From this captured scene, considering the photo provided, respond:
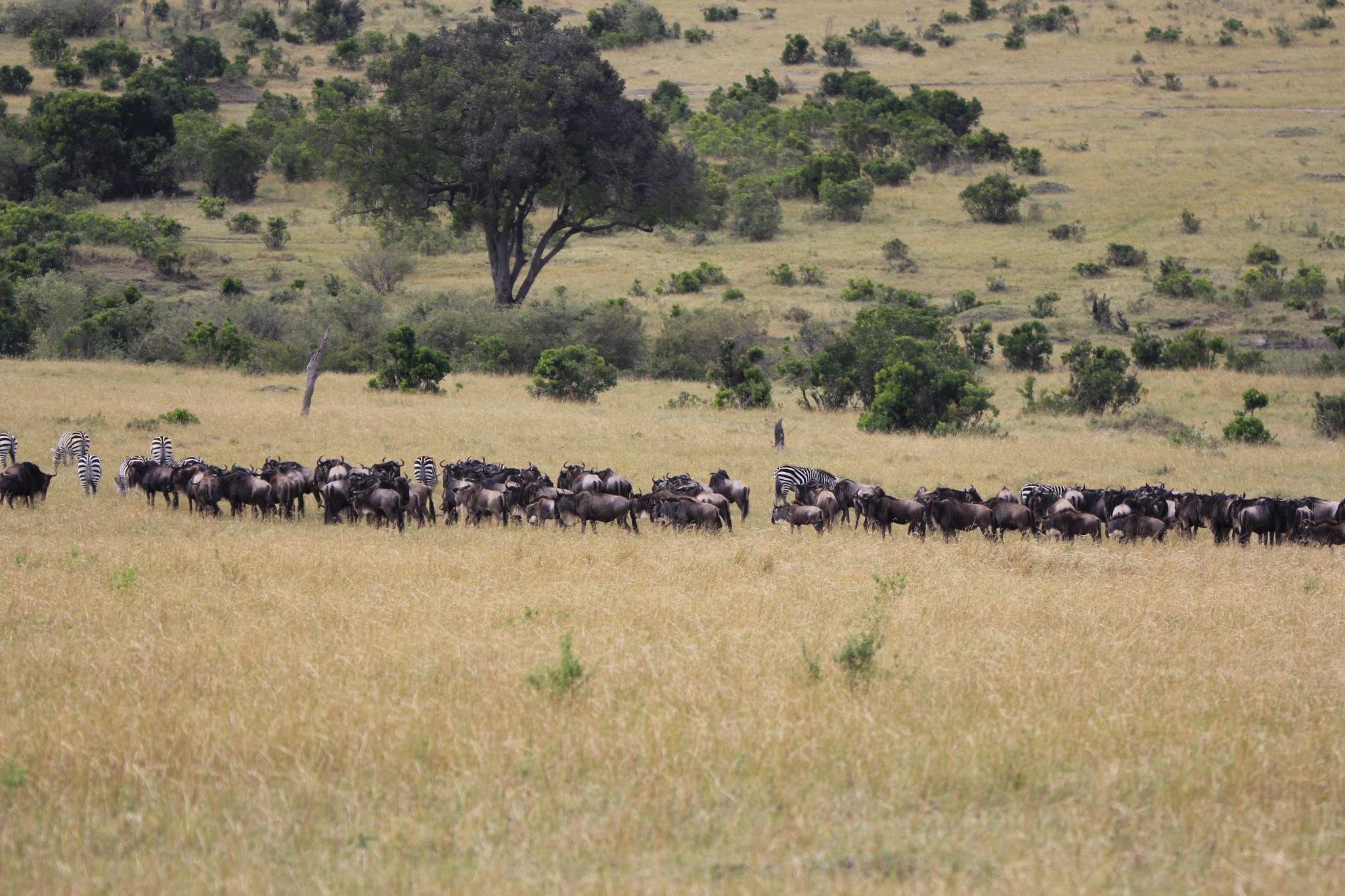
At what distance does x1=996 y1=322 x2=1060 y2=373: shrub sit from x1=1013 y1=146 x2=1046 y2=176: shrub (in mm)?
30752

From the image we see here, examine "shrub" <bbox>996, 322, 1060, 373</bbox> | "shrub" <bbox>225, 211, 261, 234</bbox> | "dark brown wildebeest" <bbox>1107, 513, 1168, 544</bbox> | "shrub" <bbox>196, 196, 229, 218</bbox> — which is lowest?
"dark brown wildebeest" <bbox>1107, 513, 1168, 544</bbox>

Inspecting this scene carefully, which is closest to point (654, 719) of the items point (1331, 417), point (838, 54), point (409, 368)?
point (409, 368)

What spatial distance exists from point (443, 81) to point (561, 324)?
12.2 metres

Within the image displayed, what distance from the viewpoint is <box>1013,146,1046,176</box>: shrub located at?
224 feet

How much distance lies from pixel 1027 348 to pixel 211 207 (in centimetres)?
4370

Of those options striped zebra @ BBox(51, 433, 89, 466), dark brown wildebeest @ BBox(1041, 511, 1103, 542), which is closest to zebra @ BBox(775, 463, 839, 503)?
dark brown wildebeest @ BBox(1041, 511, 1103, 542)

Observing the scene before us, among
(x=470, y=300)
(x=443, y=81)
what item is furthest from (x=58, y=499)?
(x=443, y=81)

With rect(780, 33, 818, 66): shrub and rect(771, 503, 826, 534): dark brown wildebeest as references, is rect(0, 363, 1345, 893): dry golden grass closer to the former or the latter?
rect(771, 503, 826, 534): dark brown wildebeest

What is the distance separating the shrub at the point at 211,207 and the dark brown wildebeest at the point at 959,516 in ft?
180

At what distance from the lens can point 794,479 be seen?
19281mm

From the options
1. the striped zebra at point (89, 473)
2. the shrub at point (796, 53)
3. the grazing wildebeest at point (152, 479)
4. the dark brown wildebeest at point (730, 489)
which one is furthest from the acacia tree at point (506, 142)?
the shrub at point (796, 53)

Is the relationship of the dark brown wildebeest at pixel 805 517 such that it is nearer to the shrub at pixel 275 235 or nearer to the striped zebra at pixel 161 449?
the striped zebra at pixel 161 449

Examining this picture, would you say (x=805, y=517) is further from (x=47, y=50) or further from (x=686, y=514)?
(x=47, y=50)

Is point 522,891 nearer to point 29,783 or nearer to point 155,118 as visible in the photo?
point 29,783
